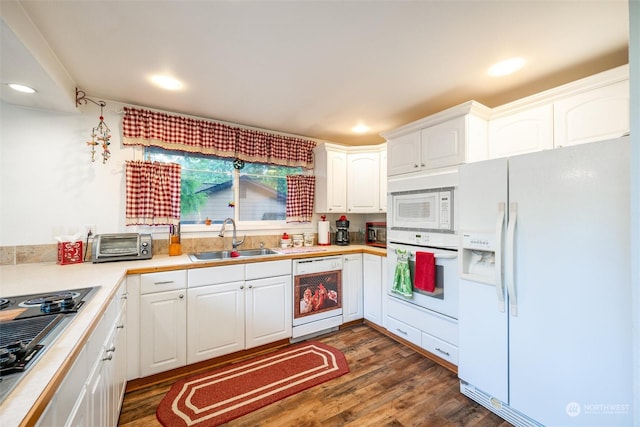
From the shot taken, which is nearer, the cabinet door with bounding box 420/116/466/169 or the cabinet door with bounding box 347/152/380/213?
the cabinet door with bounding box 420/116/466/169

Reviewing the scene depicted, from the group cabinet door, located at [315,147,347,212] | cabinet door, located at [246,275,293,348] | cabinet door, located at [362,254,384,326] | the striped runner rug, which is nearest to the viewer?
the striped runner rug

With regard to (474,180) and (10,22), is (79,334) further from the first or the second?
(474,180)

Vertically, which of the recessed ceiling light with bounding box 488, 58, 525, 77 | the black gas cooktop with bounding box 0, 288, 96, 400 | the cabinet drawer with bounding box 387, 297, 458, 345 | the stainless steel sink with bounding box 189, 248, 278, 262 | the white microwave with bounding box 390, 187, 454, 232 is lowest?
the cabinet drawer with bounding box 387, 297, 458, 345

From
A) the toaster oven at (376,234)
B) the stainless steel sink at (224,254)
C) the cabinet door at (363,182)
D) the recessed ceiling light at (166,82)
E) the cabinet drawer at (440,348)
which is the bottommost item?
the cabinet drawer at (440,348)

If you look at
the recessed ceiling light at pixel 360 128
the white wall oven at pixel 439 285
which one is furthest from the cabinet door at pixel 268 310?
the recessed ceiling light at pixel 360 128

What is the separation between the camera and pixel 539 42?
1.56 m

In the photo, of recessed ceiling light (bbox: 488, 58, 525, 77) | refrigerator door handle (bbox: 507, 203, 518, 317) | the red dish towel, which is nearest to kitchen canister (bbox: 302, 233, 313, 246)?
the red dish towel

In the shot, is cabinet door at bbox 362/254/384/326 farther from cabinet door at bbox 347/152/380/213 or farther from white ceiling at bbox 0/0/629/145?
white ceiling at bbox 0/0/629/145

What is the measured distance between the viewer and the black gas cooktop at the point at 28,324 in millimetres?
658

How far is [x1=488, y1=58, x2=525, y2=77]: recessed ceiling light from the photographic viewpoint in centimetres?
175

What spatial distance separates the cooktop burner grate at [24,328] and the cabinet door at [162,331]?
1006 mm

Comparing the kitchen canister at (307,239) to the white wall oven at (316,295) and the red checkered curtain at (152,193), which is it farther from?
the red checkered curtain at (152,193)

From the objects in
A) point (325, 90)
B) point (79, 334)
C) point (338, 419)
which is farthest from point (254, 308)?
point (325, 90)

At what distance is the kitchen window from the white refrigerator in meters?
2.07
